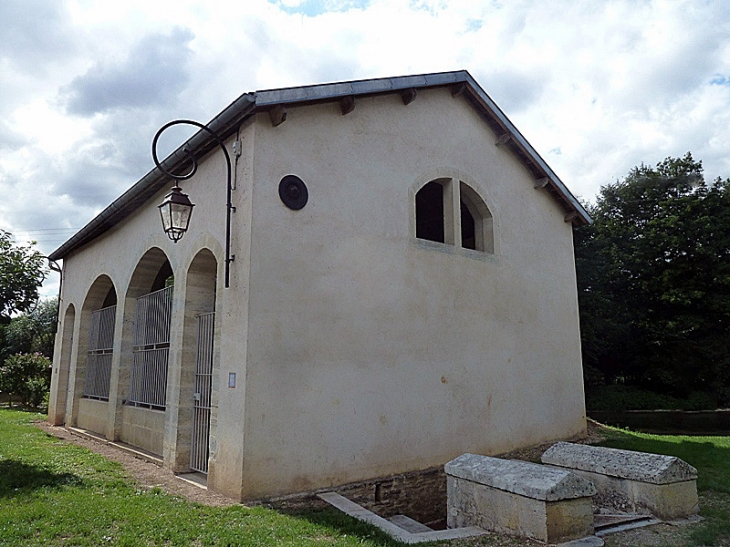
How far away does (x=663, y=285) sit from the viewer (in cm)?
2055

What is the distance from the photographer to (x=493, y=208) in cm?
952

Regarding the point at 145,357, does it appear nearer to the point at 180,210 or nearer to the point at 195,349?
the point at 195,349

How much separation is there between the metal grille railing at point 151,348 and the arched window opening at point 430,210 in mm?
5066

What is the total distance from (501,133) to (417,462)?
6.13m

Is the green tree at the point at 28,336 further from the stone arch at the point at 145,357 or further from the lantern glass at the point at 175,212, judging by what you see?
the lantern glass at the point at 175,212

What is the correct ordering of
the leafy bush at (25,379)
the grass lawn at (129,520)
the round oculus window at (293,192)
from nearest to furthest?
1. the grass lawn at (129,520)
2. the round oculus window at (293,192)
3. the leafy bush at (25,379)

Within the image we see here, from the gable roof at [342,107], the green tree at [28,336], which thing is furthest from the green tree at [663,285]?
the green tree at [28,336]

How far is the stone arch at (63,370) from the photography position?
42.3 feet

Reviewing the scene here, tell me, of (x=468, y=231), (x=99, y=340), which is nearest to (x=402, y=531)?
(x=468, y=231)

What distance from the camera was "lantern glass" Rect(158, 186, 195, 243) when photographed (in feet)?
21.1

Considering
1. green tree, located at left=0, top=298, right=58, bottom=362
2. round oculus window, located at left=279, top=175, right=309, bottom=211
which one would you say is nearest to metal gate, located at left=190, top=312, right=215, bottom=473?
round oculus window, located at left=279, top=175, right=309, bottom=211

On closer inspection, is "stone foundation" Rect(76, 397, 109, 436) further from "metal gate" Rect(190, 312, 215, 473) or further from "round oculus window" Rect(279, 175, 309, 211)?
"round oculus window" Rect(279, 175, 309, 211)

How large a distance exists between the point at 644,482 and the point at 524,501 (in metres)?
1.54

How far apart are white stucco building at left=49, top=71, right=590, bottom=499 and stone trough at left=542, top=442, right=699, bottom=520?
8.04ft
